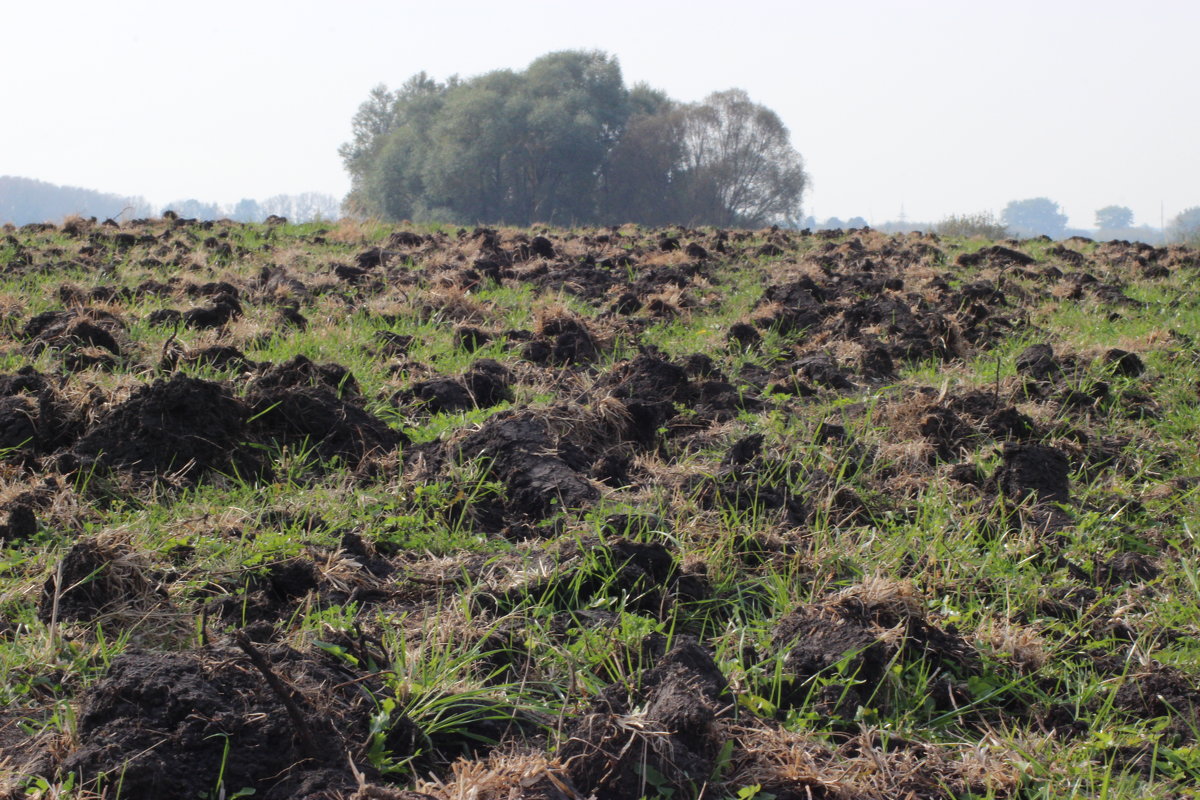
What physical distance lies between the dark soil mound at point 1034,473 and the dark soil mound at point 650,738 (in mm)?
1935

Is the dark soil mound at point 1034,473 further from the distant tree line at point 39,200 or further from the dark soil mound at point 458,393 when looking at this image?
the distant tree line at point 39,200

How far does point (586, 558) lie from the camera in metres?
2.76

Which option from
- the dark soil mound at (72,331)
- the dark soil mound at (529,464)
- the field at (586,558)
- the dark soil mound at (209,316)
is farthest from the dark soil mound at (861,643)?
the dark soil mound at (209,316)

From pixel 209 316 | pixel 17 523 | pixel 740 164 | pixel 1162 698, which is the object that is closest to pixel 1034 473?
pixel 1162 698

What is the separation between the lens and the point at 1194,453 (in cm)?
402

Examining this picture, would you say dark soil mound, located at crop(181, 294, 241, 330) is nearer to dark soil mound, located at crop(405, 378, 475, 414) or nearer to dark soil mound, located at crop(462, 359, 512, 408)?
dark soil mound, located at crop(405, 378, 475, 414)

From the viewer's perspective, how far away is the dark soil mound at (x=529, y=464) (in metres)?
3.36

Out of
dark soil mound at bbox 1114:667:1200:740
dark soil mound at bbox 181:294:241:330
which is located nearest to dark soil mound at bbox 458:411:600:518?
dark soil mound at bbox 1114:667:1200:740

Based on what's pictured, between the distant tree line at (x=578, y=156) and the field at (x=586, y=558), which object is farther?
the distant tree line at (x=578, y=156)

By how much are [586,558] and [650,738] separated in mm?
890

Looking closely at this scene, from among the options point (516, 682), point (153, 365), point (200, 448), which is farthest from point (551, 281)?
point (516, 682)

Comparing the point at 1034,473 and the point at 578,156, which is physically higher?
the point at 578,156

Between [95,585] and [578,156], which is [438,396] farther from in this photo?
[578,156]

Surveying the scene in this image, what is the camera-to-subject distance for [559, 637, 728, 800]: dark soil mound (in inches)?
73.0
